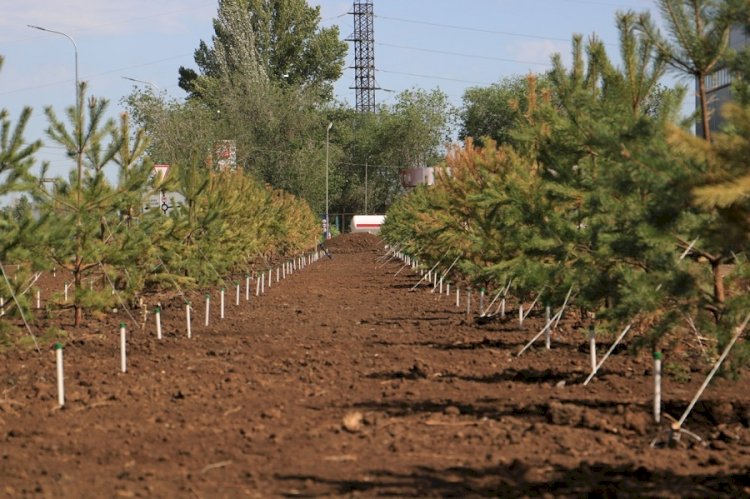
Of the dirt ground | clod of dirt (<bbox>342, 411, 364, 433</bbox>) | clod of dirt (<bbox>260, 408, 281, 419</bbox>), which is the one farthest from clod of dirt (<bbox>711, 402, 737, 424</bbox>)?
clod of dirt (<bbox>260, 408, 281, 419</bbox>)

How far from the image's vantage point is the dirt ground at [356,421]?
7.63 metres

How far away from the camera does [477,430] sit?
30.8ft

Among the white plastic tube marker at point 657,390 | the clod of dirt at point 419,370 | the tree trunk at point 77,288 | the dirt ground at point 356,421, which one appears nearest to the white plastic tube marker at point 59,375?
the dirt ground at point 356,421

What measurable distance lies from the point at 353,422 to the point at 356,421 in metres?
0.06

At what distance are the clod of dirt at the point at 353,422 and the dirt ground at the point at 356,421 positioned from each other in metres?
0.02

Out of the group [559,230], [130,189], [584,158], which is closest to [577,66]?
[584,158]

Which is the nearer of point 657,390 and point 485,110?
point 657,390

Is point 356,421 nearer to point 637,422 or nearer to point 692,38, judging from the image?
point 637,422

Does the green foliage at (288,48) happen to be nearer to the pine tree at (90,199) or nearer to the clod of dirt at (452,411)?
the pine tree at (90,199)

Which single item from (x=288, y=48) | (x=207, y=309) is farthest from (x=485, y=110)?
(x=207, y=309)

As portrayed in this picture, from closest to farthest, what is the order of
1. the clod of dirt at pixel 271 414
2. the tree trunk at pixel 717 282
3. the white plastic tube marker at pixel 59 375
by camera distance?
the clod of dirt at pixel 271 414
the white plastic tube marker at pixel 59 375
the tree trunk at pixel 717 282

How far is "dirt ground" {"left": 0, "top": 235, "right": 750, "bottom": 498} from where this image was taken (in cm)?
763

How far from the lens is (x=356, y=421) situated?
31.4 ft

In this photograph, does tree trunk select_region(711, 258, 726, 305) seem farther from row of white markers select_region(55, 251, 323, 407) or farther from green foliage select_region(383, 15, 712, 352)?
row of white markers select_region(55, 251, 323, 407)
